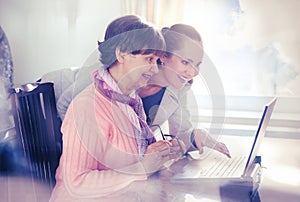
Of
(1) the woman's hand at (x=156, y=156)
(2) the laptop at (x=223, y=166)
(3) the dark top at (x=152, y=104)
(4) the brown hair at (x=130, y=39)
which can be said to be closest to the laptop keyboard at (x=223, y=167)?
(2) the laptop at (x=223, y=166)

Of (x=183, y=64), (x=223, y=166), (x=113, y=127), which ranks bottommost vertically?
(x=223, y=166)

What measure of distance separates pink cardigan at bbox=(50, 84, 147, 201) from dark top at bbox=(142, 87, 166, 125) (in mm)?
102

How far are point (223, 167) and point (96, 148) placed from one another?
1.07ft

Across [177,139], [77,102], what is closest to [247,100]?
[177,139]

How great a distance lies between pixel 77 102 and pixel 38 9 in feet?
1.42

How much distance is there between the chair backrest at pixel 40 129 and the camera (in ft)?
3.21

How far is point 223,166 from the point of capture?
92 cm

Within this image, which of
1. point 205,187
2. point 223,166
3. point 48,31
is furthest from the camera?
point 48,31

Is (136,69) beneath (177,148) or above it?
above

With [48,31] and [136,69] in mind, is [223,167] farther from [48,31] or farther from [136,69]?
[48,31]

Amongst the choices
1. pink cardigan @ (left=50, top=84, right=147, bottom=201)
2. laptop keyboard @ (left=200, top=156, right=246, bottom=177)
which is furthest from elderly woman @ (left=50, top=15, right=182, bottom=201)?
laptop keyboard @ (left=200, top=156, right=246, bottom=177)

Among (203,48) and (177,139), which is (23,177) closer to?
(177,139)

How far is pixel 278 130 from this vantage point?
102cm

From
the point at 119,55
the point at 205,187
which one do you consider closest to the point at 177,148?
the point at 205,187
